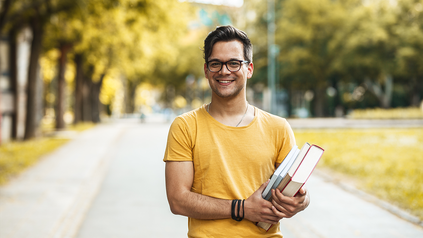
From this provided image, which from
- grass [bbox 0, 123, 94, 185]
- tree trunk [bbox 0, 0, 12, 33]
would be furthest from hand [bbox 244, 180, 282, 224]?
tree trunk [bbox 0, 0, 12, 33]

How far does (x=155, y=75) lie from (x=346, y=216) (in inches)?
2129

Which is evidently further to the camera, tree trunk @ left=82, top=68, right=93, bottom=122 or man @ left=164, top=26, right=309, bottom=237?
Answer: tree trunk @ left=82, top=68, right=93, bottom=122

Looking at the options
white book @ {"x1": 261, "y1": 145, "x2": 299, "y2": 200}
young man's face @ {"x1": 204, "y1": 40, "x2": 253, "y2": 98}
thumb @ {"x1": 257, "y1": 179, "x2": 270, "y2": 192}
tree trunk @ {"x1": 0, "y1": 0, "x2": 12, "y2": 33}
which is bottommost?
thumb @ {"x1": 257, "y1": 179, "x2": 270, "y2": 192}

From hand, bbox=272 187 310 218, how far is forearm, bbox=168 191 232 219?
21 cm

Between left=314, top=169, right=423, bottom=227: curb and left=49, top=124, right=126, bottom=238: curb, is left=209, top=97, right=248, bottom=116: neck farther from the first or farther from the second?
left=314, top=169, right=423, bottom=227: curb

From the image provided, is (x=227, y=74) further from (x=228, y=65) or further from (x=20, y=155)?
(x=20, y=155)

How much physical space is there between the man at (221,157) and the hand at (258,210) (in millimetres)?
23

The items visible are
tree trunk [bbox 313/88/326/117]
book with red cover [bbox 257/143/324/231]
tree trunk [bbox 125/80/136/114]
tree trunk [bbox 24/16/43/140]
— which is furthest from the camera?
tree trunk [bbox 125/80/136/114]

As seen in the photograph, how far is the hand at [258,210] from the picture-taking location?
205 cm

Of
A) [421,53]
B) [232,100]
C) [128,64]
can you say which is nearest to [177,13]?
[128,64]

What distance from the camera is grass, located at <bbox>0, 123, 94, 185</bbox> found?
10791 mm

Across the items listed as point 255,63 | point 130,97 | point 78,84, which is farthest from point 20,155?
point 130,97

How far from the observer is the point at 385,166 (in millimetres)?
11305

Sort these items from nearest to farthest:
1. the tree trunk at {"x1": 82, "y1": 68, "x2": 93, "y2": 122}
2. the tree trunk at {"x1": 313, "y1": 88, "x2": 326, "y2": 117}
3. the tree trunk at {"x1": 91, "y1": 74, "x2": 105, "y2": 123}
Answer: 1. the tree trunk at {"x1": 82, "y1": 68, "x2": 93, "y2": 122}
2. the tree trunk at {"x1": 91, "y1": 74, "x2": 105, "y2": 123}
3. the tree trunk at {"x1": 313, "y1": 88, "x2": 326, "y2": 117}
